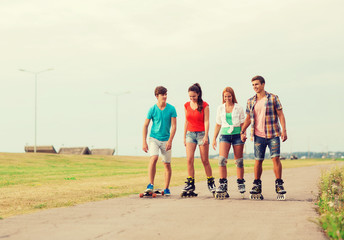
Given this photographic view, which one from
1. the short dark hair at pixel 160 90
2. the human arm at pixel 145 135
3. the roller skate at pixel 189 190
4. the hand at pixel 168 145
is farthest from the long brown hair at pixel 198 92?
the roller skate at pixel 189 190

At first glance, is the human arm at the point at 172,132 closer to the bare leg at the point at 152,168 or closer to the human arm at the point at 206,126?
the bare leg at the point at 152,168

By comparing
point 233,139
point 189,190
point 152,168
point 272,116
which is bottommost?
point 189,190

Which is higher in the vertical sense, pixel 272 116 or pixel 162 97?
pixel 162 97

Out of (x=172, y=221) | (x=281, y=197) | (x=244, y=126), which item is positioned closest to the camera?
(x=172, y=221)

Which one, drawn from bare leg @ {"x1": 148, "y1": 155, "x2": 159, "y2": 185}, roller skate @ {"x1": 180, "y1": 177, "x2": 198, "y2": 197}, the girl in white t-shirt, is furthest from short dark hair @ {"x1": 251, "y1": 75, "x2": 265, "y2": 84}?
bare leg @ {"x1": 148, "y1": 155, "x2": 159, "y2": 185}

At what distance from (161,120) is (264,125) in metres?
2.21

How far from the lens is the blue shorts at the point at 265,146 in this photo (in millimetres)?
9594

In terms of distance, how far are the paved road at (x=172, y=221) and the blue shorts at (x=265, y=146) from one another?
3.04ft

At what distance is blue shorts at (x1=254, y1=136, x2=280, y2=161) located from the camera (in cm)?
959

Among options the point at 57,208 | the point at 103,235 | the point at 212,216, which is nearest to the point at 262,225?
the point at 212,216

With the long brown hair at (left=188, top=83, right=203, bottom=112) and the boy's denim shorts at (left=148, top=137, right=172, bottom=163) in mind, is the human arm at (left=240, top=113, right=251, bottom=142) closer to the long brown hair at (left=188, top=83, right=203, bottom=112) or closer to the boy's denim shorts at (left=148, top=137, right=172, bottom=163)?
the long brown hair at (left=188, top=83, right=203, bottom=112)

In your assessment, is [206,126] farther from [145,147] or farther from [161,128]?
[145,147]

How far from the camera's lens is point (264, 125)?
9656 mm

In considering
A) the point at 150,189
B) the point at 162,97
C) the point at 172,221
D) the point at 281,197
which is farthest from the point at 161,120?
the point at 172,221
